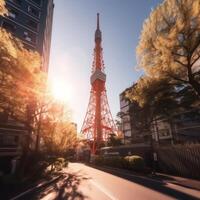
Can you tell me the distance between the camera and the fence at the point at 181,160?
1229 cm

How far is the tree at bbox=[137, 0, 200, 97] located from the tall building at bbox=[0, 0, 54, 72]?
2056 cm

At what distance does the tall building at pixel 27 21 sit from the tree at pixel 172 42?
20565mm

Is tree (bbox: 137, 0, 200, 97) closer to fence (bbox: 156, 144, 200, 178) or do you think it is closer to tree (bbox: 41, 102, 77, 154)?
fence (bbox: 156, 144, 200, 178)

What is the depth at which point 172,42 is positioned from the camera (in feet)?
31.0

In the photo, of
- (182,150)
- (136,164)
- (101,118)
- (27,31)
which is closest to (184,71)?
(182,150)

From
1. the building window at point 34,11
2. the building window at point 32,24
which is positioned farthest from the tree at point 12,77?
the building window at point 34,11

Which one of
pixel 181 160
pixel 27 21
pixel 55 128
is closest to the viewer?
pixel 181 160

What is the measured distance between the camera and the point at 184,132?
3503 cm

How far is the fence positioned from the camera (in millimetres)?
12289

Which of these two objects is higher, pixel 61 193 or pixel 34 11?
pixel 34 11

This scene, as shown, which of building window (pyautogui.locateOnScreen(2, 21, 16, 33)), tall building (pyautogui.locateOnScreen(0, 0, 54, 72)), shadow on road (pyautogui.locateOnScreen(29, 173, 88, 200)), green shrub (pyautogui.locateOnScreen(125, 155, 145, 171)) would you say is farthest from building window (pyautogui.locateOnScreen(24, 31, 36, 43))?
shadow on road (pyautogui.locateOnScreen(29, 173, 88, 200))

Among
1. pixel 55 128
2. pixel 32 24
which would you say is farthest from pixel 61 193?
pixel 32 24

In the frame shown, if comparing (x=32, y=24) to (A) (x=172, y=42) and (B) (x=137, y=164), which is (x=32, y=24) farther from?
(B) (x=137, y=164)

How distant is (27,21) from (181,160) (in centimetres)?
3032
